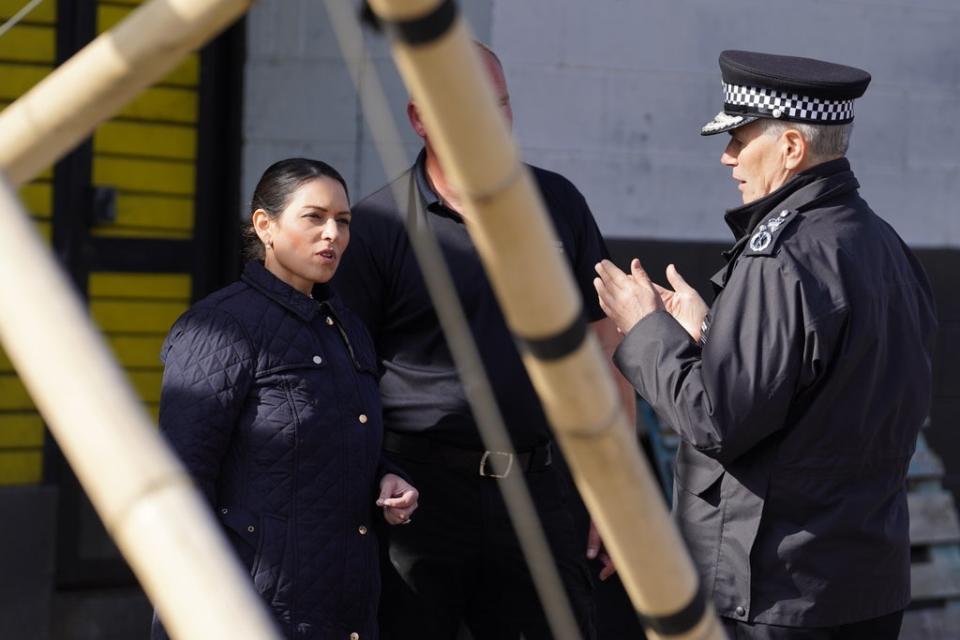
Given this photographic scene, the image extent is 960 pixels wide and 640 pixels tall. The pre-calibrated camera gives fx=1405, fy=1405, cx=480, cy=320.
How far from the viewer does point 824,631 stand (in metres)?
2.48

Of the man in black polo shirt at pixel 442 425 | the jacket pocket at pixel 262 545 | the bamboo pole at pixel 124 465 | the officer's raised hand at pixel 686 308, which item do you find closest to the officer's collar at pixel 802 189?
the officer's raised hand at pixel 686 308

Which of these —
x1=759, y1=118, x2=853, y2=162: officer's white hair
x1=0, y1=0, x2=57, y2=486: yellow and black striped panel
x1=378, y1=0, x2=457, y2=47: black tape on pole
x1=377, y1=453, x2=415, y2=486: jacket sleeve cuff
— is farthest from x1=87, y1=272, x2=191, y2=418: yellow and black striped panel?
x1=378, y1=0, x2=457, y2=47: black tape on pole

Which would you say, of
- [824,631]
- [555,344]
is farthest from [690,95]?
[555,344]

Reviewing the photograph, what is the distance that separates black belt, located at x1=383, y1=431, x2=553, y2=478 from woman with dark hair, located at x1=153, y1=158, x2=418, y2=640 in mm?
346

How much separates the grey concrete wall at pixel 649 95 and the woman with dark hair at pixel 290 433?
1.62m

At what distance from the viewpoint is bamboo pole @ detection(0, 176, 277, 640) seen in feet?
3.41

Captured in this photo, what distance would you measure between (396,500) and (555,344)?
1.49m

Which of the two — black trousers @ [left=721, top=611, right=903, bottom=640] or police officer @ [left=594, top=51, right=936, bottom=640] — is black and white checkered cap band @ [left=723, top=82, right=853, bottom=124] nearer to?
police officer @ [left=594, top=51, right=936, bottom=640]

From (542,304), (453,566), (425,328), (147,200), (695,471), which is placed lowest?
(453,566)

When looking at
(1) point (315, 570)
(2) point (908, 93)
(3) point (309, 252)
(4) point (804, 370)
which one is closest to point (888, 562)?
(4) point (804, 370)

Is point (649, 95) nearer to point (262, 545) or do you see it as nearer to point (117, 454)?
point (262, 545)

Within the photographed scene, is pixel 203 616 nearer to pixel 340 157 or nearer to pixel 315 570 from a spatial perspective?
A: pixel 315 570

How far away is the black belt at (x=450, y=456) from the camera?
3.01 m

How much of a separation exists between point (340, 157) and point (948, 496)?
2.31 metres
